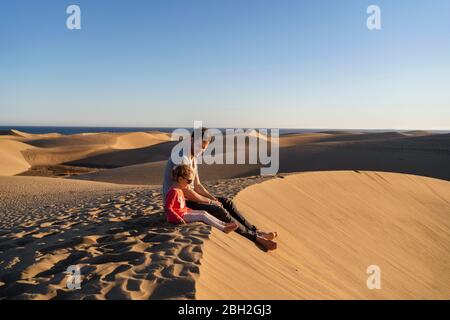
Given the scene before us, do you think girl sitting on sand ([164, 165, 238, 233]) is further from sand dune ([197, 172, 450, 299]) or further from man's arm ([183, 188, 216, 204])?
sand dune ([197, 172, 450, 299])

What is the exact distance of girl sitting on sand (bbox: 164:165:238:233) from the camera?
17.2 feet

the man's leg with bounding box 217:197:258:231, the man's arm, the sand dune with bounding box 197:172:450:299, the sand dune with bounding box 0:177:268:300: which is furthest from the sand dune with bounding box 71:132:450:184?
the man's arm

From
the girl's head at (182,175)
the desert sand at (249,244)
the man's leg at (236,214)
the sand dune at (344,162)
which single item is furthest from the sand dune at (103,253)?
the sand dune at (344,162)

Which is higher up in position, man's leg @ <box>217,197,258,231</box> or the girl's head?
the girl's head

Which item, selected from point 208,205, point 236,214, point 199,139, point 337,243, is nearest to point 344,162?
point 337,243

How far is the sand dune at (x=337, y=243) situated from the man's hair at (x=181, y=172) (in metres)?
0.95

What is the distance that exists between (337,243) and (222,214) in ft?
8.70

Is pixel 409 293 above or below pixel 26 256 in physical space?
below

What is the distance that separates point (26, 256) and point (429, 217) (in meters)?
9.57

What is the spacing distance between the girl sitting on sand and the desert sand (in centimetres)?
14

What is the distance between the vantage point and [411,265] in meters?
7.08

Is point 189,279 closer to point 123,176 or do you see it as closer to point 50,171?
point 123,176

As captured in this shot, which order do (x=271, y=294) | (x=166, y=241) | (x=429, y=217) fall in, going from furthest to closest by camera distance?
(x=429, y=217) → (x=166, y=241) → (x=271, y=294)

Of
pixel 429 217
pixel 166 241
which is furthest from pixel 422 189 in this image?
pixel 166 241
